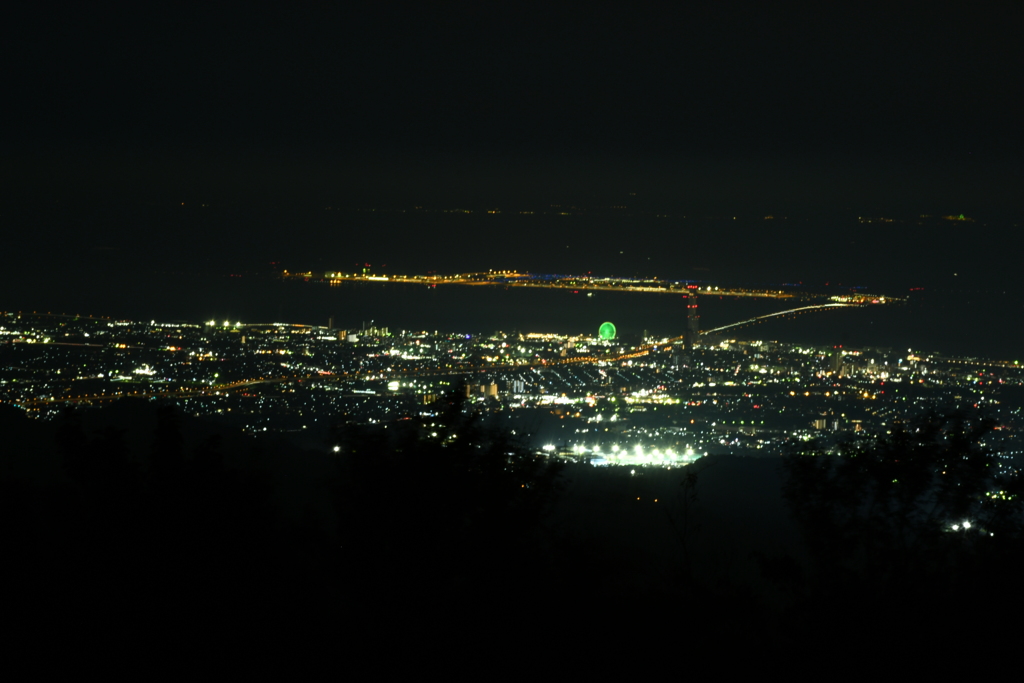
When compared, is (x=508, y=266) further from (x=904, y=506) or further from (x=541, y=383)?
(x=904, y=506)

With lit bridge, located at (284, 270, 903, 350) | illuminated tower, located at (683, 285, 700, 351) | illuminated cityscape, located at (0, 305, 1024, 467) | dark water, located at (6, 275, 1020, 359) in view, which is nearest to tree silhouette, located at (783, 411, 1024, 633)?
illuminated cityscape, located at (0, 305, 1024, 467)

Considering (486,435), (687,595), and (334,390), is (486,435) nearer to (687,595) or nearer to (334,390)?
(687,595)

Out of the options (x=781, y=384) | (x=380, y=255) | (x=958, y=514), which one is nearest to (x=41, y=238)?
(x=380, y=255)

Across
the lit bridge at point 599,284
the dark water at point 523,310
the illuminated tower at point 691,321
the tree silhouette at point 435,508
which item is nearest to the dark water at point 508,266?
the dark water at point 523,310

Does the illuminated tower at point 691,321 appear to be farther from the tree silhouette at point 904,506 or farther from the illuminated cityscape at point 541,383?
the tree silhouette at point 904,506

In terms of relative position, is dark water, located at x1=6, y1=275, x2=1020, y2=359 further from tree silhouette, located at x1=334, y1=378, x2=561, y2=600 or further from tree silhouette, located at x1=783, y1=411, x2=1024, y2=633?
tree silhouette, located at x1=334, y1=378, x2=561, y2=600

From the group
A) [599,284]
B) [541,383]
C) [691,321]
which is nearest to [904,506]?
[541,383]

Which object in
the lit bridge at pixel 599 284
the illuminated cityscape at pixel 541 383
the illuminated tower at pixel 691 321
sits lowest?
the illuminated cityscape at pixel 541 383

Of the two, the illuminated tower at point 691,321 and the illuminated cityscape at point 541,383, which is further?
the illuminated tower at point 691,321
